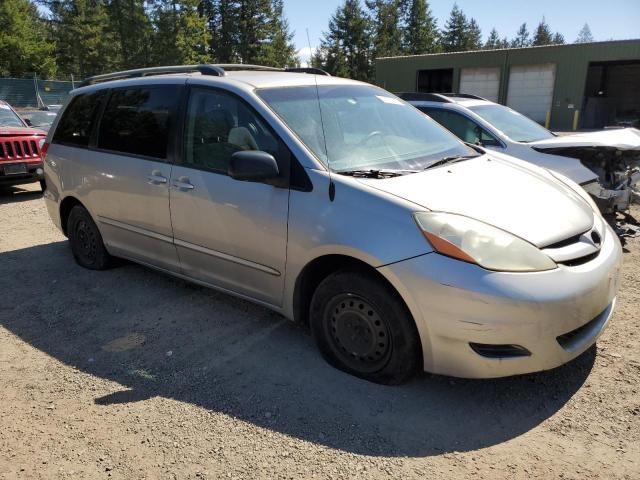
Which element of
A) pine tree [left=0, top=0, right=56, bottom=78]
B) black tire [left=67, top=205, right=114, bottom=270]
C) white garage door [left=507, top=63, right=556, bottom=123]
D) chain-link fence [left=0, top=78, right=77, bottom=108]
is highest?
pine tree [left=0, top=0, right=56, bottom=78]

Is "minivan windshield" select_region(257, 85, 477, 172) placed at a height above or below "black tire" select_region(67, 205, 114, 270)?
above

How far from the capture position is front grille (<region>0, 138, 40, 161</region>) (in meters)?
8.82

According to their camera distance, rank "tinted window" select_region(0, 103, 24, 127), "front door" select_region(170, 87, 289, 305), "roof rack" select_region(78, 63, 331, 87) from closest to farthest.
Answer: "front door" select_region(170, 87, 289, 305)
"roof rack" select_region(78, 63, 331, 87)
"tinted window" select_region(0, 103, 24, 127)

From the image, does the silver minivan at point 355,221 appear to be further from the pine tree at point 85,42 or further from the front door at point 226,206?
the pine tree at point 85,42

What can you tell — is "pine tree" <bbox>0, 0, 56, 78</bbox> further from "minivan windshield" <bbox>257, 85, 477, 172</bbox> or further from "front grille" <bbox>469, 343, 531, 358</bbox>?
"front grille" <bbox>469, 343, 531, 358</bbox>

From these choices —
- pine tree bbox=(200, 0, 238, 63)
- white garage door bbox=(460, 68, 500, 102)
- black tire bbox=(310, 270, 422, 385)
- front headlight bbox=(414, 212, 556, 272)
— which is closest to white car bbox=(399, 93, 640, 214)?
front headlight bbox=(414, 212, 556, 272)

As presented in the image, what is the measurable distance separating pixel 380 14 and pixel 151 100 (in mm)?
59139

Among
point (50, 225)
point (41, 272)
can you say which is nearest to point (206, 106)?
point (41, 272)

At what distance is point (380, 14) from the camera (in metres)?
57.6

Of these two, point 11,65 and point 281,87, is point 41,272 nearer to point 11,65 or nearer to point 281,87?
point 281,87

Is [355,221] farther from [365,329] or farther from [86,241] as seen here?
[86,241]

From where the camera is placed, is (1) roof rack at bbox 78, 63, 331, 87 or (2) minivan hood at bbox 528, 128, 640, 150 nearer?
(1) roof rack at bbox 78, 63, 331, 87

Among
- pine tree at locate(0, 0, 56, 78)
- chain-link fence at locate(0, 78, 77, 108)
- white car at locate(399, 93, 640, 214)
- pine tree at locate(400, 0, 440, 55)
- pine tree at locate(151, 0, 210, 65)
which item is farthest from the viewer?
pine tree at locate(400, 0, 440, 55)

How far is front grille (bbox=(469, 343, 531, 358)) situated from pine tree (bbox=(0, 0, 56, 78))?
44.0 meters
